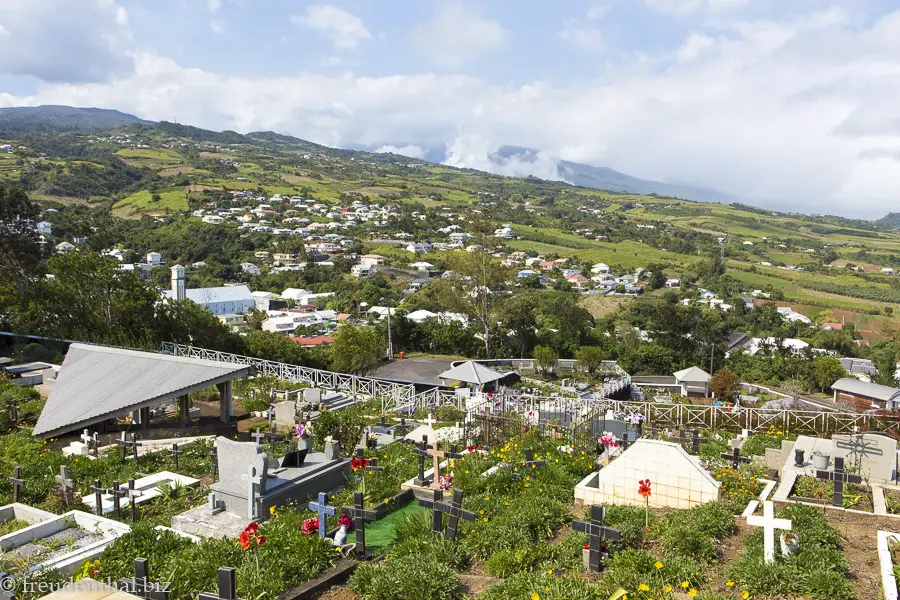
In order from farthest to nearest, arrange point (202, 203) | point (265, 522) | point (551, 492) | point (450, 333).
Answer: point (202, 203)
point (450, 333)
point (551, 492)
point (265, 522)

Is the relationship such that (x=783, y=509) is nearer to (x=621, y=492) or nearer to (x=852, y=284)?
(x=621, y=492)

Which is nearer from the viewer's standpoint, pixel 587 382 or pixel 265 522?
pixel 265 522

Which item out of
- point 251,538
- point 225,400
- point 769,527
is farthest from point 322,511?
point 225,400

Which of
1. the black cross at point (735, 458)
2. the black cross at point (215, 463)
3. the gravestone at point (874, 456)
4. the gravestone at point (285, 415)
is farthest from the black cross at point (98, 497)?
the gravestone at point (874, 456)

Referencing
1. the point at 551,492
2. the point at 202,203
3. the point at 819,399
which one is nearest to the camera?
the point at 551,492

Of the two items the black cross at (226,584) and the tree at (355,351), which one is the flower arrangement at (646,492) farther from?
the tree at (355,351)

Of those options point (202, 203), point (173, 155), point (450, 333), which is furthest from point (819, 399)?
point (173, 155)

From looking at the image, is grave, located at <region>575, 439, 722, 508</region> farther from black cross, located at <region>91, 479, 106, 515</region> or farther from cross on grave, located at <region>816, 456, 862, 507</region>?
black cross, located at <region>91, 479, 106, 515</region>

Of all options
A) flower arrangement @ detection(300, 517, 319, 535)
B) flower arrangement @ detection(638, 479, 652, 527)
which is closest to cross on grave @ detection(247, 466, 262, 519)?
flower arrangement @ detection(300, 517, 319, 535)
